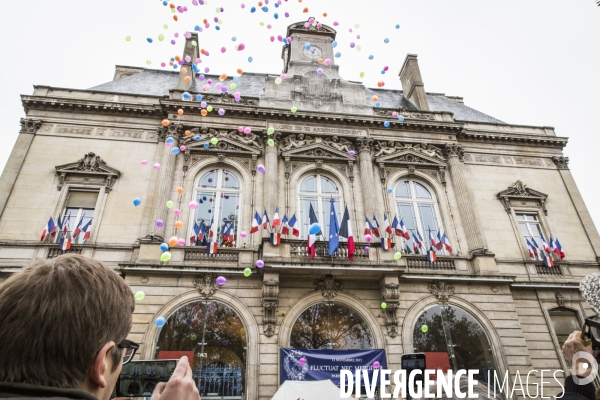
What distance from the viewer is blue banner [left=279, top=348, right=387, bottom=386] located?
11148 millimetres

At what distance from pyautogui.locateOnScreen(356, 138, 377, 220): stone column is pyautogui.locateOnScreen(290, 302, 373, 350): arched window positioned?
13.3ft

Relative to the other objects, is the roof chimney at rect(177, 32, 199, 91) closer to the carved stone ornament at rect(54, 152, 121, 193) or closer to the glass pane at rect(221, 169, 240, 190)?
the glass pane at rect(221, 169, 240, 190)

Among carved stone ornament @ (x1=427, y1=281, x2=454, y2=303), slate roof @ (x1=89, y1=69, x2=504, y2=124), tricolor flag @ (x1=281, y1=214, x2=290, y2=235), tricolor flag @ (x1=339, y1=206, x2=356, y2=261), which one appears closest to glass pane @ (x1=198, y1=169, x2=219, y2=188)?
tricolor flag @ (x1=281, y1=214, x2=290, y2=235)

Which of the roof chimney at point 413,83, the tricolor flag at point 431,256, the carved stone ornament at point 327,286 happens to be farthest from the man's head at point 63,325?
the roof chimney at point 413,83

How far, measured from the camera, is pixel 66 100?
15344mm

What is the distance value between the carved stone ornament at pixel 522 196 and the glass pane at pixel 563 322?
182 inches

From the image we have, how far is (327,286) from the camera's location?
1288cm

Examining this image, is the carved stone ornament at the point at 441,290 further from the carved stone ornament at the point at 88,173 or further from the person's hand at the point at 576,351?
the carved stone ornament at the point at 88,173

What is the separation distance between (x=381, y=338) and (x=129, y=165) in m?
11.9

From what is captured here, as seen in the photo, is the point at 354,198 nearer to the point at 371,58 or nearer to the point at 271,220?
the point at 271,220

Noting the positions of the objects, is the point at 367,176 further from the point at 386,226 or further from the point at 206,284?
the point at 206,284

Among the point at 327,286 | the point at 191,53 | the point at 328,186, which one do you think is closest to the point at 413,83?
the point at 328,186

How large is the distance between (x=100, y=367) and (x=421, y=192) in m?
16.3

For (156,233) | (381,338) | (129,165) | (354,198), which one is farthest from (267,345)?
(129,165)
